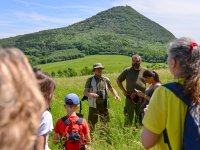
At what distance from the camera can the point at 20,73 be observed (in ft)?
4.01

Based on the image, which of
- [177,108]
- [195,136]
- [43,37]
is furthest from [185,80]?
[43,37]

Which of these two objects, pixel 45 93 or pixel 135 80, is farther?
pixel 135 80

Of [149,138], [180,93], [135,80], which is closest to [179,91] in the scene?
[180,93]

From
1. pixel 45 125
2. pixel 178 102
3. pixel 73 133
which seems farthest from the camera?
pixel 73 133

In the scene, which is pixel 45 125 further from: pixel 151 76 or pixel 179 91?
pixel 151 76

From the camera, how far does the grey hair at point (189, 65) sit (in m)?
2.69

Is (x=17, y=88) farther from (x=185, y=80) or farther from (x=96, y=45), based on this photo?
(x=96, y=45)

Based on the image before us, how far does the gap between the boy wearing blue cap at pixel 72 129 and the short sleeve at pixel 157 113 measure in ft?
6.93

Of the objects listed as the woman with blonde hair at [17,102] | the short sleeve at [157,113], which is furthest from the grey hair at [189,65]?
the woman with blonde hair at [17,102]

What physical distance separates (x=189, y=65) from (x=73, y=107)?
237 centimetres

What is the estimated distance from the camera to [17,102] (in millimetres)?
1209

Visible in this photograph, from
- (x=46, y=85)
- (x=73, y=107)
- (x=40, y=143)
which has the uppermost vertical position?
(x=46, y=85)

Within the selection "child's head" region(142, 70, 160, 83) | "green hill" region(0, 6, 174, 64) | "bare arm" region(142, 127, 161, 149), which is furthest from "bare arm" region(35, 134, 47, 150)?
"green hill" region(0, 6, 174, 64)

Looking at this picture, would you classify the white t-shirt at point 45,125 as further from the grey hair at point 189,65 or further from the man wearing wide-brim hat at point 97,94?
the man wearing wide-brim hat at point 97,94
